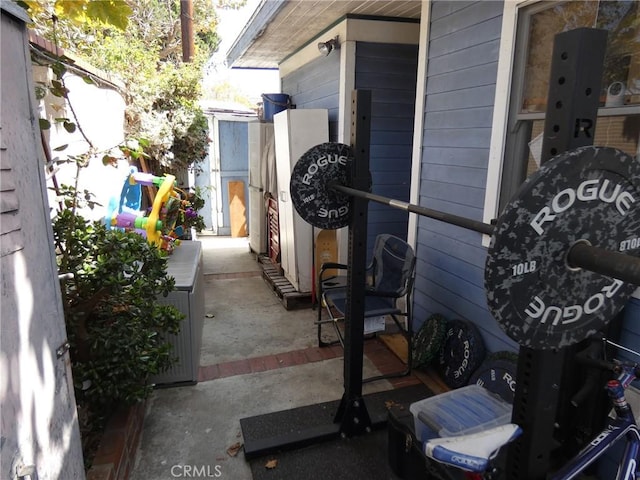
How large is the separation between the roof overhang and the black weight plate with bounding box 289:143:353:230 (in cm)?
220

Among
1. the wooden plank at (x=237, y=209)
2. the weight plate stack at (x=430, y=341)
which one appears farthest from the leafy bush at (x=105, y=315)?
the wooden plank at (x=237, y=209)

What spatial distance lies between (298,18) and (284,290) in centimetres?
288

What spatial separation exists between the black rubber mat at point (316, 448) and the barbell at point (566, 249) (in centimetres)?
176

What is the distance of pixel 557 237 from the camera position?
775mm

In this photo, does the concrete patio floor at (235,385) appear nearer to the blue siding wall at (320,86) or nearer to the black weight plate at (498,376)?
the black weight plate at (498,376)

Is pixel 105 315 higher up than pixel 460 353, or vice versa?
pixel 105 315

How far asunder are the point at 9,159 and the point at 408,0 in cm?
355

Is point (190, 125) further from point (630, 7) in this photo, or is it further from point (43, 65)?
point (630, 7)

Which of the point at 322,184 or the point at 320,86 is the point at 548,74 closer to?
the point at 322,184

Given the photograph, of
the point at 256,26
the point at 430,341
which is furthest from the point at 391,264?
the point at 256,26

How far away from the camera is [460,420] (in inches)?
75.2

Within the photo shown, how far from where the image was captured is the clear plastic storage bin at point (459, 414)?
1.87 metres

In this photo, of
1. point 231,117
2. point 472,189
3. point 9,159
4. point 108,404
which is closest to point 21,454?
point 9,159

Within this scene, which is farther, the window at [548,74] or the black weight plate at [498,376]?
the black weight plate at [498,376]
